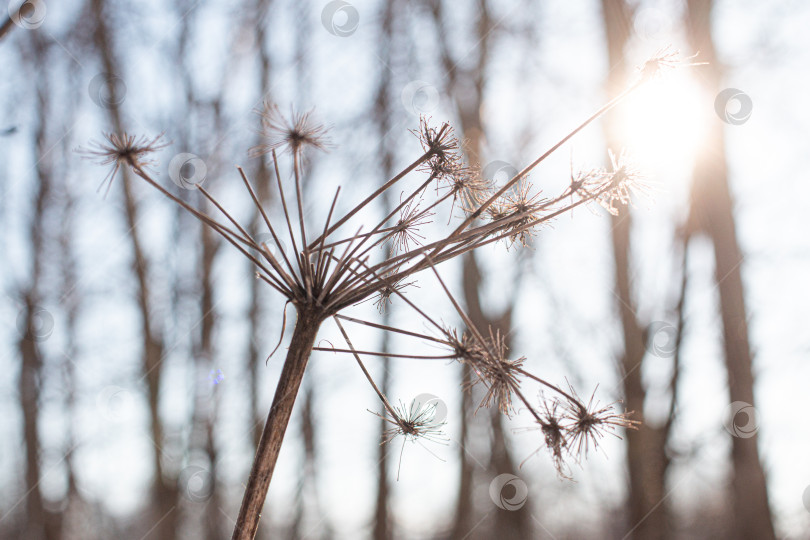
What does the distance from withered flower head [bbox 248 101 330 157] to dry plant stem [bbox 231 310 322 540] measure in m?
0.25

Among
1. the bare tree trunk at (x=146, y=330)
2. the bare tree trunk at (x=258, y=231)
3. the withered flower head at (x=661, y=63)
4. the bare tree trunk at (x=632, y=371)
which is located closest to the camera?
the withered flower head at (x=661, y=63)

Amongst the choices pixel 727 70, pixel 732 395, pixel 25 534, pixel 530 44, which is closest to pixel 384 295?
pixel 732 395

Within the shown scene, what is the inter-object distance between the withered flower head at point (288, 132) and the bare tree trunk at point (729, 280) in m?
2.55

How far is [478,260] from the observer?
4.17m

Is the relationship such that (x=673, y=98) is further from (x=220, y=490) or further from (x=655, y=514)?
(x=220, y=490)

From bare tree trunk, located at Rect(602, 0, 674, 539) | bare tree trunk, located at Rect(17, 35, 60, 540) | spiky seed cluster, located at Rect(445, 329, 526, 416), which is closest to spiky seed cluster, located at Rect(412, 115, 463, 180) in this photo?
spiky seed cluster, located at Rect(445, 329, 526, 416)

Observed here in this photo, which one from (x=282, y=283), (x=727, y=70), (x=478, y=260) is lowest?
(x=282, y=283)

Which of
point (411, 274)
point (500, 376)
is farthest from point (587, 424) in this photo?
A: point (411, 274)

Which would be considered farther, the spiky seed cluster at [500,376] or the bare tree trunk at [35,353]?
the bare tree trunk at [35,353]

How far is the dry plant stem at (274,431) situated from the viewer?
0.64 meters

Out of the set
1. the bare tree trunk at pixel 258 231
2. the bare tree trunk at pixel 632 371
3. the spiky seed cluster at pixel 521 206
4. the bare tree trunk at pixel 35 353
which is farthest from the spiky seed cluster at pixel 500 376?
the bare tree trunk at pixel 35 353

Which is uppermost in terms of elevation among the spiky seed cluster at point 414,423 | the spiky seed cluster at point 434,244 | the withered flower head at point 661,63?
the withered flower head at point 661,63

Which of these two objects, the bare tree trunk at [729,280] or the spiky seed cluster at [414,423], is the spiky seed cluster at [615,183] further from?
the bare tree trunk at [729,280]

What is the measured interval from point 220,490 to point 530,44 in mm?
4101
